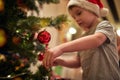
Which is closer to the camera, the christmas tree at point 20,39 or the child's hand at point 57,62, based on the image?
the christmas tree at point 20,39

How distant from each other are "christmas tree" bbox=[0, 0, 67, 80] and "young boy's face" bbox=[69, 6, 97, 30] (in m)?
0.38

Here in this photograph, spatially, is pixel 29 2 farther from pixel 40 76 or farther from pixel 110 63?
pixel 110 63

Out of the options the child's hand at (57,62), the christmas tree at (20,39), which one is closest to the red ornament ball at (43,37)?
the christmas tree at (20,39)

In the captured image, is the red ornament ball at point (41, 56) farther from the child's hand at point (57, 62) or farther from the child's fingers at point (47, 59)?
the child's hand at point (57, 62)

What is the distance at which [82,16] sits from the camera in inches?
46.2

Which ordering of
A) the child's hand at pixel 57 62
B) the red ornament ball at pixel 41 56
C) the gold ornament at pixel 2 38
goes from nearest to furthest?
the gold ornament at pixel 2 38 < the red ornament ball at pixel 41 56 < the child's hand at pixel 57 62

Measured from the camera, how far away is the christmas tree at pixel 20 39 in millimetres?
749

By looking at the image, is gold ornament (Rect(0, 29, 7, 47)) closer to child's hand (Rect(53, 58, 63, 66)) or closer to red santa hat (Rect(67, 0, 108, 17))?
child's hand (Rect(53, 58, 63, 66))

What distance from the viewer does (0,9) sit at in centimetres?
74

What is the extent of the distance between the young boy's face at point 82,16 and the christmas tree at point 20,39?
38 centimetres

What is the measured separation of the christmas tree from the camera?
75cm

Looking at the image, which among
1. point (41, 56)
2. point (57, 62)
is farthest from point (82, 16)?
point (41, 56)

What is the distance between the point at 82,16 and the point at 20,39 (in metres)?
0.48

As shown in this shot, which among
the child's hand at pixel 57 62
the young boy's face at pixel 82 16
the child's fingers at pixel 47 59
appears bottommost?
Answer: the child's hand at pixel 57 62
